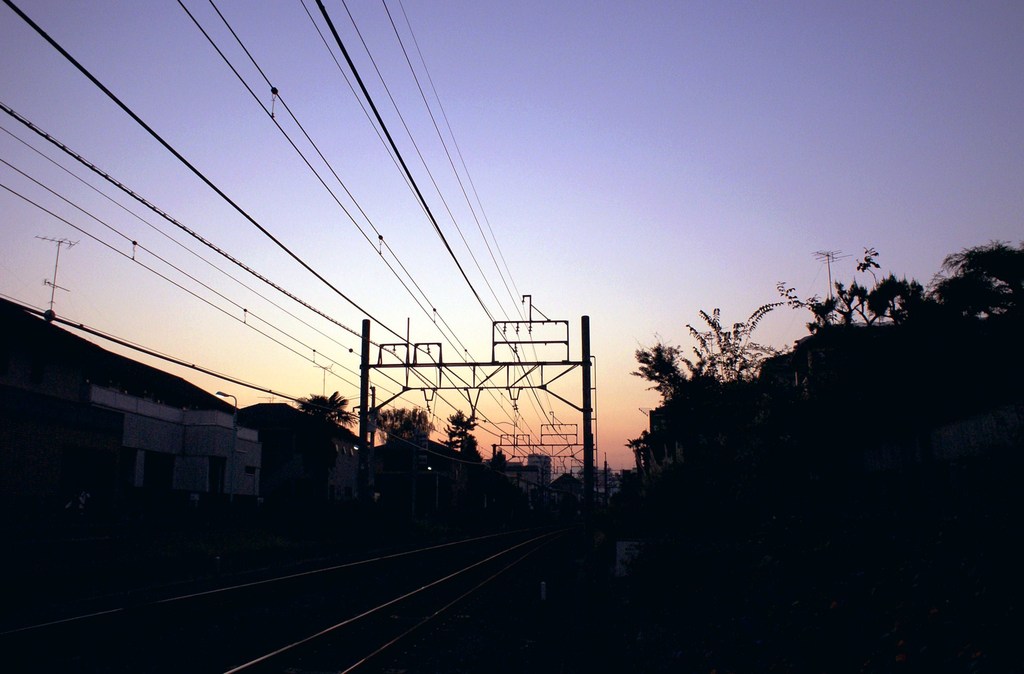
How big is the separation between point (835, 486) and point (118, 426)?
33.8 m

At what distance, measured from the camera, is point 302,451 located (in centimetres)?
6400

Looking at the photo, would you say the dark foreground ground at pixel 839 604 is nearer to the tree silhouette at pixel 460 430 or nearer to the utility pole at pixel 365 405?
the utility pole at pixel 365 405

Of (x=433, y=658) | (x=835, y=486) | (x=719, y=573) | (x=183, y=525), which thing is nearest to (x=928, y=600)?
(x=719, y=573)

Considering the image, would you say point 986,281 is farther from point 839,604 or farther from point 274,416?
point 274,416

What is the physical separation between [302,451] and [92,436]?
2647 cm

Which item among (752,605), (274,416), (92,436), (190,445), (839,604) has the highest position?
(274,416)

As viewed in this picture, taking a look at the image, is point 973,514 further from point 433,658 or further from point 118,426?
point 118,426

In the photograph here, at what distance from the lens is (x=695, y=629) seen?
40.0ft

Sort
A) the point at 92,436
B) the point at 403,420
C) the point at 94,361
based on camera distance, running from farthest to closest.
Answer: the point at 403,420
the point at 94,361
the point at 92,436

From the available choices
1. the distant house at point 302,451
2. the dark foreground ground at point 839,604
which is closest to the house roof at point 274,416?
the distant house at point 302,451

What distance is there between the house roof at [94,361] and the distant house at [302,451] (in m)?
6.05

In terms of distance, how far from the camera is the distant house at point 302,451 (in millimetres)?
63812

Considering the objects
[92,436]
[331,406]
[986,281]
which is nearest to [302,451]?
[331,406]

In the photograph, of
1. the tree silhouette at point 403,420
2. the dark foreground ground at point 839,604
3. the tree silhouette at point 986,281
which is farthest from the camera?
the tree silhouette at point 403,420
